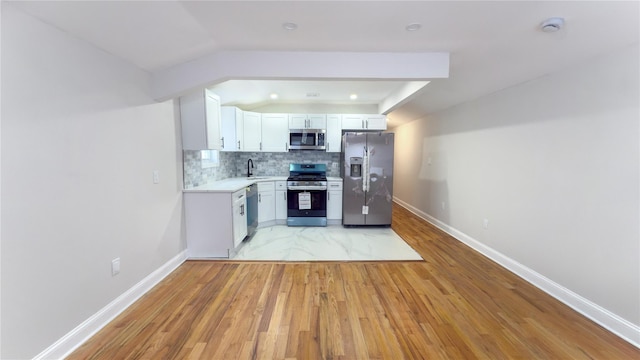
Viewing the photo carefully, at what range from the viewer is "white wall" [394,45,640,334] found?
1.99 metres

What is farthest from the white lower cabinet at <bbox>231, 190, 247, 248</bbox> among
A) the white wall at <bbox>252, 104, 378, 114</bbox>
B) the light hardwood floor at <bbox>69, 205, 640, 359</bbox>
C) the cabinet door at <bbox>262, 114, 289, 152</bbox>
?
the white wall at <bbox>252, 104, 378, 114</bbox>

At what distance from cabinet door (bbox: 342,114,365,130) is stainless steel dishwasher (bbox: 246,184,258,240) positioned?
6.97ft

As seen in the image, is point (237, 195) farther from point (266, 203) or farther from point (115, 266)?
point (115, 266)

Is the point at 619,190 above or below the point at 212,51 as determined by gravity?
below

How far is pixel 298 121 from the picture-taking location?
5.19 m

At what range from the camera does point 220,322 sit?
215 centimetres

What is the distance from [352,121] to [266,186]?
2.11 m

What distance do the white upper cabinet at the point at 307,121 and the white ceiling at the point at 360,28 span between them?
2.64 meters

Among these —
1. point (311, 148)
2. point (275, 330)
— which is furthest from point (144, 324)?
point (311, 148)

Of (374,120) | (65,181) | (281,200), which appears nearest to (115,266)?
(65,181)

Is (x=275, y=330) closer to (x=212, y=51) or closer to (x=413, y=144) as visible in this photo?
(x=212, y=51)

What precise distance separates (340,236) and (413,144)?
3072 millimetres

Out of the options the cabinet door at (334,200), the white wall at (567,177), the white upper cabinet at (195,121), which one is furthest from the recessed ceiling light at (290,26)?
the cabinet door at (334,200)

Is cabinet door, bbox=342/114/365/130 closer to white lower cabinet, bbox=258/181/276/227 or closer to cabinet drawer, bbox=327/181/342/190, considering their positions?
cabinet drawer, bbox=327/181/342/190
